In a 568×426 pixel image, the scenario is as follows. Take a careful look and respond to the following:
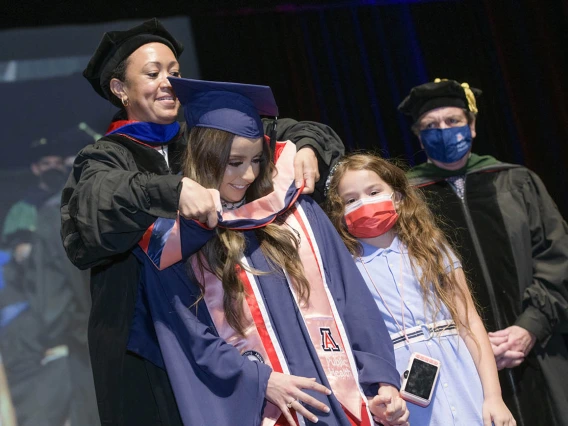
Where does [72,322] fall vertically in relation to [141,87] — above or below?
below

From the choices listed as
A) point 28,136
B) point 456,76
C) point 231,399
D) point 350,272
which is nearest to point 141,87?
point 350,272

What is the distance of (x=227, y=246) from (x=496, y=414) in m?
1.07

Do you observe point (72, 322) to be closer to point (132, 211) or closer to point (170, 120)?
point (170, 120)

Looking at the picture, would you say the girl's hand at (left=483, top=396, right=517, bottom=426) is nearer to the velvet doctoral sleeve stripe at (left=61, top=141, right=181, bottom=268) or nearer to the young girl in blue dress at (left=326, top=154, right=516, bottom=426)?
the young girl in blue dress at (left=326, top=154, right=516, bottom=426)

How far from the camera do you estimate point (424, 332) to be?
2.82m

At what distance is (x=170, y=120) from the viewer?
303 cm

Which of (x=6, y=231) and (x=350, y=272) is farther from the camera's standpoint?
(x=6, y=231)

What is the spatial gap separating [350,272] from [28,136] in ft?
7.89

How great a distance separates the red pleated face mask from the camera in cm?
294

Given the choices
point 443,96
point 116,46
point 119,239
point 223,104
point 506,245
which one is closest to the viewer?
point 119,239

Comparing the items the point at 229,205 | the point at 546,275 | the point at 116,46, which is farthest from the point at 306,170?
the point at 546,275

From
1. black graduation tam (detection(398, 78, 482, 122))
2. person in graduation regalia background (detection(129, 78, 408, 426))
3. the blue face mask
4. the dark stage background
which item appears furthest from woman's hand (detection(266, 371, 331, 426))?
the dark stage background

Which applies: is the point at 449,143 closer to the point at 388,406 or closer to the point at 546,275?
the point at 546,275

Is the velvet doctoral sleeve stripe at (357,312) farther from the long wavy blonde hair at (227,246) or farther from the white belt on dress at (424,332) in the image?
the white belt on dress at (424,332)
